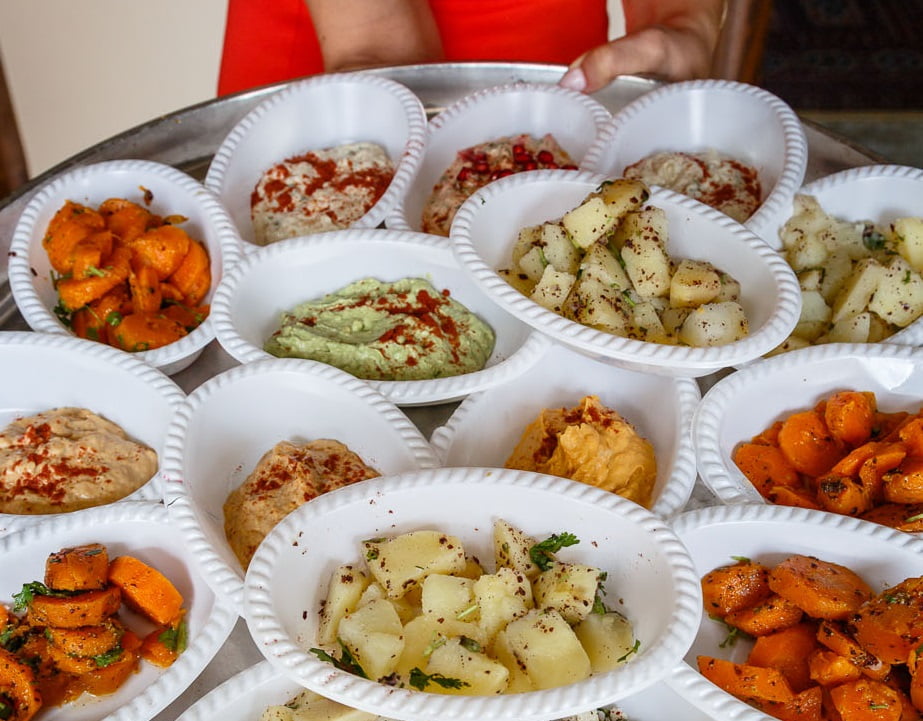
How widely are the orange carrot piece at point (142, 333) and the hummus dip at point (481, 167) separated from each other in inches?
27.4

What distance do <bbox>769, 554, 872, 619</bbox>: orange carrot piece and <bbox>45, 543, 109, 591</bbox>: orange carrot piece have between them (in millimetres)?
1154

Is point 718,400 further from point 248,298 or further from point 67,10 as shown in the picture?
point 67,10

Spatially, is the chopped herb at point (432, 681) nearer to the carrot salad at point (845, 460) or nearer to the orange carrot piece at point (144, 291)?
the carrot salad at point (845, 460)

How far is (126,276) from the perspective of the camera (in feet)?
7.44

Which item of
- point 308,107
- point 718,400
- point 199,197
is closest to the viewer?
point 718,400

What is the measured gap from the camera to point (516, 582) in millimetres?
1532

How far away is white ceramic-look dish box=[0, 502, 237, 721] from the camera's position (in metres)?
1.66

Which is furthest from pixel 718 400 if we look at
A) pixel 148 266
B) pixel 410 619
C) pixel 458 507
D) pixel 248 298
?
pixel 148 266

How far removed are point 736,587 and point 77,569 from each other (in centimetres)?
113

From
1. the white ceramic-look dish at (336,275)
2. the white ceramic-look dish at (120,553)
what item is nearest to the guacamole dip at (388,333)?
the white ceramic-look dish at (336,275)

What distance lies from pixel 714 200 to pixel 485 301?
2.13ft

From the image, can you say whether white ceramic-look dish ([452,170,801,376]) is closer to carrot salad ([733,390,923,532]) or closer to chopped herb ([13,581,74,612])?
carrot salad ([733,390,923,532])

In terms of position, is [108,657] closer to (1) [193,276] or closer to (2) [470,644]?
(2) [470,644]

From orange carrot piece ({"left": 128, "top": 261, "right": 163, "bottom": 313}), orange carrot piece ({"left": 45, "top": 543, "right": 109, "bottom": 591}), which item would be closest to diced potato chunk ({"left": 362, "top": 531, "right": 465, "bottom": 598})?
orange carrot piece ({"left": 45, "top": 543, "right": 109, "bottom": 591})
